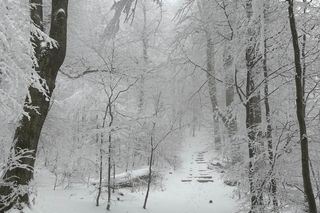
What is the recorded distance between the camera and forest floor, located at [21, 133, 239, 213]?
789 cm

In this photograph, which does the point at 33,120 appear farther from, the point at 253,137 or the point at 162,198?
the point at 162,198

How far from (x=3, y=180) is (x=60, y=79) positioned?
800 centimetres

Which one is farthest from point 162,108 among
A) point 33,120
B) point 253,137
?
point 33,120

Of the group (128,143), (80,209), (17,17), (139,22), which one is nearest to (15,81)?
(17,17)

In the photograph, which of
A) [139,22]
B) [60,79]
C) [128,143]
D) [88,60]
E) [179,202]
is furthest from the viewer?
[139,22]

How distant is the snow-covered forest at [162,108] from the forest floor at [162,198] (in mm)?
38

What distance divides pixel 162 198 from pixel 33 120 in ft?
20.9

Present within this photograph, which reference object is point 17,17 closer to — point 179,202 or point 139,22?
point 179,202

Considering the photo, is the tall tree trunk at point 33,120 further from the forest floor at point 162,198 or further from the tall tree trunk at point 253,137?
the tall tree trunk at point 253,137

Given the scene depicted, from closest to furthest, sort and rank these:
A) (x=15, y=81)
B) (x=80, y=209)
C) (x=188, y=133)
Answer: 1. (x=15, y=81)
2. (x=80, y=209)
3. (x=188, y=133)

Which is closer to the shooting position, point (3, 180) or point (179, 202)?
point (3, 180)

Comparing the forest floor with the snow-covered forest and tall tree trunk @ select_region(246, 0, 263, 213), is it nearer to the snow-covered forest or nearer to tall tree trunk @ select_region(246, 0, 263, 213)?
the snow-covered forest

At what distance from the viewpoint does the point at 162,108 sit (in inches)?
432

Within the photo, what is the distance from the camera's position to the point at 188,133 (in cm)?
3206
